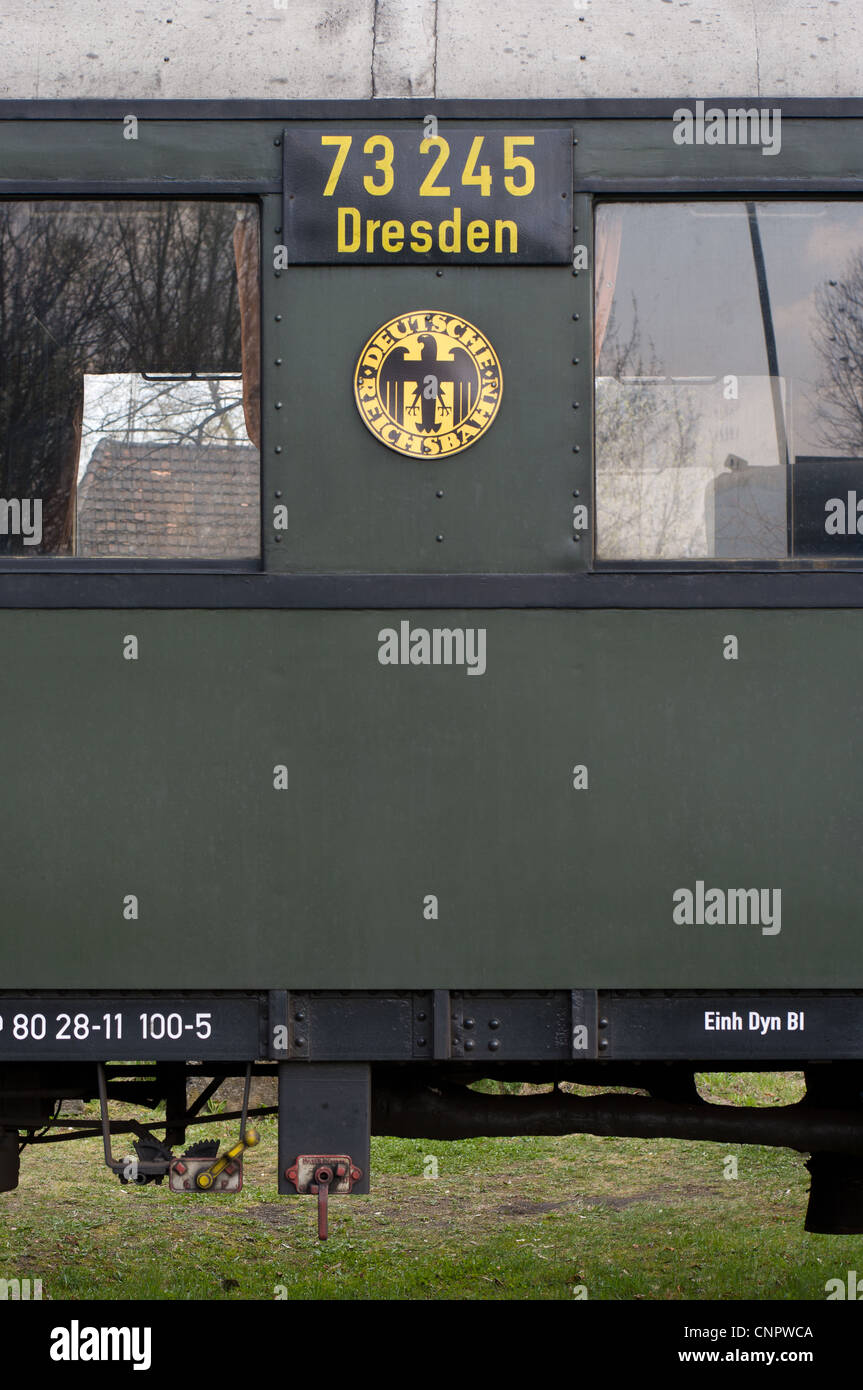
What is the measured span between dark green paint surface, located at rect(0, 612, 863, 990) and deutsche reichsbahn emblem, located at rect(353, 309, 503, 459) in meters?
0.43

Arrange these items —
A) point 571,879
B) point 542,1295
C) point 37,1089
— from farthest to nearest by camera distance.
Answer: point 542,1295
point 37,1089
point 571,879

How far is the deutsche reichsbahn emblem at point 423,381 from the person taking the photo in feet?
10.0

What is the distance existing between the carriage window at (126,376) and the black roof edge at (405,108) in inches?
8.1

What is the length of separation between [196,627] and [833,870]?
1.59 metres

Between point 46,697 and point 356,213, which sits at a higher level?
point 356,213

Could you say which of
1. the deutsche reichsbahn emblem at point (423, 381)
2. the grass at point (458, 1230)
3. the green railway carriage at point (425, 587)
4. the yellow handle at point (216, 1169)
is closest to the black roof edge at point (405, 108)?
the green railway carriage at point (425, 587)

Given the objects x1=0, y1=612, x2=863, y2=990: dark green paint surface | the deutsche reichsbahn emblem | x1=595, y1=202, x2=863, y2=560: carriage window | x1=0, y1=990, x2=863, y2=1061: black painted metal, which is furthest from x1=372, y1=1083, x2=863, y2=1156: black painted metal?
the deutsche reichsbahn emblem

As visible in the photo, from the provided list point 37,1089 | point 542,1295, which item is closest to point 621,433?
point 37,1089

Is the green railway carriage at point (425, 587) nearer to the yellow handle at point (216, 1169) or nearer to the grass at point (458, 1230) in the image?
the yellow handle at point (216, 1169)

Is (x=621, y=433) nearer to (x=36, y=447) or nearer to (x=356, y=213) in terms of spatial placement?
(x=356, y=213)

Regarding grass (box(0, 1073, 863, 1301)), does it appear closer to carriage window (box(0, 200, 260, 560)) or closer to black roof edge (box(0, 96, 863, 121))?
carriage window (box(0, 200, 260, 560))

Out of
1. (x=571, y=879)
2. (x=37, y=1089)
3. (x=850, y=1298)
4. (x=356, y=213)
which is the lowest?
(x=850, y=1298)

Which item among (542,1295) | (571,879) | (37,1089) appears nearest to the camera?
(571,879)

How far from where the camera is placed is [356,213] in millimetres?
3057
